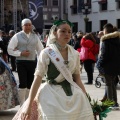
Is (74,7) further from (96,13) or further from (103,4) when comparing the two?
(103,4)

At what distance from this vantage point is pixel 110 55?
838 cm

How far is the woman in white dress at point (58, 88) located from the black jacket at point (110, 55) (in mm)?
3724

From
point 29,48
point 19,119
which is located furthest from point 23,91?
point 19,119

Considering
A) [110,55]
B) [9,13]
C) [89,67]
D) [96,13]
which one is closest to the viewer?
[110,55]

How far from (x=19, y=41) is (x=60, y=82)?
379 cm

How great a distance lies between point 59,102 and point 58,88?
0.16 metres

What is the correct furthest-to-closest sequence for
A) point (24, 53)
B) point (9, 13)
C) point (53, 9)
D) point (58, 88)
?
point (53, 9), point (9, 13), point (24, 53), point (58, 88)

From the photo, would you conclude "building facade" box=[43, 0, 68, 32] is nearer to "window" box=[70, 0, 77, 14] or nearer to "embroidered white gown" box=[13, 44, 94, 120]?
"window" box=[70, 0, 77, 14]

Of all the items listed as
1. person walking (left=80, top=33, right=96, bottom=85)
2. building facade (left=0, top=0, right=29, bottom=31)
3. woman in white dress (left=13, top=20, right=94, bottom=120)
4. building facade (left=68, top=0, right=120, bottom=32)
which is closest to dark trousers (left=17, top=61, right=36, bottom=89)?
woman in white dress (left=13, top=20, right=94, bottom=120)

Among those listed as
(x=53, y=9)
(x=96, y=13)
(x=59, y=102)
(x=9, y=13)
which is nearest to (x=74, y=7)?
(x=96, y=13)

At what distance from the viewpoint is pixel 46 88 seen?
449cm

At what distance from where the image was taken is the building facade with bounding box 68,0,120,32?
47.6 metres

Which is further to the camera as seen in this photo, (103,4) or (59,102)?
(103,4)

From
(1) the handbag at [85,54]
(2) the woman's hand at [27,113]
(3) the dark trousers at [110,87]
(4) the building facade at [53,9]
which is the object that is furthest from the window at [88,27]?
(2) the woman's hand at [27,113]
